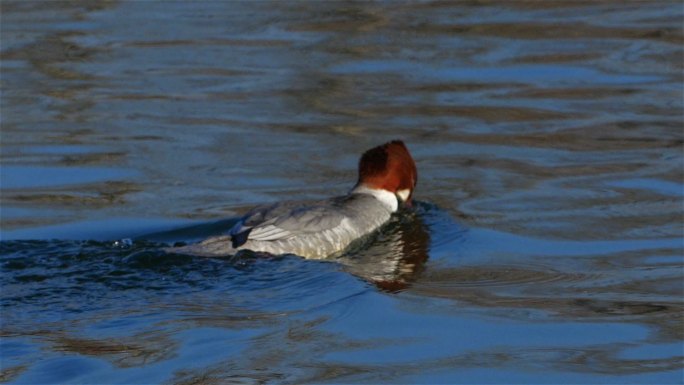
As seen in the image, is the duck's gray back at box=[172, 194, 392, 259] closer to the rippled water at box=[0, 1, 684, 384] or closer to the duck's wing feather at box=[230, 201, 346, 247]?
the duck's wing feather at box=[230, 201, 346, 247]

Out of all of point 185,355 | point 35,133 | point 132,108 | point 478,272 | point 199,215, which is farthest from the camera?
point 132,108

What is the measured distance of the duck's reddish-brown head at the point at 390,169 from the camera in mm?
9148

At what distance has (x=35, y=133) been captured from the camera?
11.2m

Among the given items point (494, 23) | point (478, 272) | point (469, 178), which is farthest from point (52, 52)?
point (478, 272)

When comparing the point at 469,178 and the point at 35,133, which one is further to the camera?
the point at 35,133

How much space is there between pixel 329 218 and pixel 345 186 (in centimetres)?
140

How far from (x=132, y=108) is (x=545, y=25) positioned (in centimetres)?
510

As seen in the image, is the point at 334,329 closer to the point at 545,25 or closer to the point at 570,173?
the point at 570,173

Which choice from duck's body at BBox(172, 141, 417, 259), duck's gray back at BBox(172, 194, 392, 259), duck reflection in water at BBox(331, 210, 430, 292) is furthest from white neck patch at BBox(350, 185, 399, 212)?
duck's gray back at BBox(172, 194, 392, 259)

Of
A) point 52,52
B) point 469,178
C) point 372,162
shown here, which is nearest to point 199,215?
point 372,162

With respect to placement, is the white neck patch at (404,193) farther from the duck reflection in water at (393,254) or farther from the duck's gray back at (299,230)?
the duck's gray back at (299,230)

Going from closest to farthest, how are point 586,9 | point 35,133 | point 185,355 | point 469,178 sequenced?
point 185,355
point 469,178
point 35,133
point 586,9

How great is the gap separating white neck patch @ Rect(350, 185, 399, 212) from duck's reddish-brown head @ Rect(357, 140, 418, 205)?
0.08 ft

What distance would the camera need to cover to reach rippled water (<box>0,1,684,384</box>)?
6406mm
